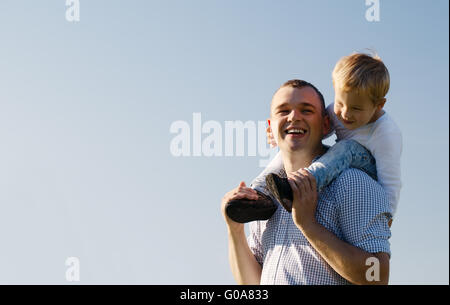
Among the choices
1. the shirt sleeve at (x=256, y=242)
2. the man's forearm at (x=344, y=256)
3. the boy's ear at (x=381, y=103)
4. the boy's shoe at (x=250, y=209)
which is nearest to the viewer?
the man's forearm at (x=344, y=256)

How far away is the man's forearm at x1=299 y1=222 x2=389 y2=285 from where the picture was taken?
3.65m

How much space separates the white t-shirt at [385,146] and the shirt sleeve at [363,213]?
222 mm

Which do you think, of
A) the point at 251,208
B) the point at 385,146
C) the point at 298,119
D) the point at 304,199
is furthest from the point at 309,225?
the point at 385,146

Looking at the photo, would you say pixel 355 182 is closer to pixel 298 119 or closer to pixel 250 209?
→ pixel 298 119

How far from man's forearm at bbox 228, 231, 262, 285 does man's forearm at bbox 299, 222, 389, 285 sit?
783mm

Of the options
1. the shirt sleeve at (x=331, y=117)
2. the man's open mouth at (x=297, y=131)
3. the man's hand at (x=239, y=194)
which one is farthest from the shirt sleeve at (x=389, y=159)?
the man's hand at (x=239, y=194)

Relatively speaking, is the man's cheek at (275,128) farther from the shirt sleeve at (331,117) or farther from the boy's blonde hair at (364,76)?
the boy's blonde hair at (364,76)

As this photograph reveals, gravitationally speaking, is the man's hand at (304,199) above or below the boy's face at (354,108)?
below

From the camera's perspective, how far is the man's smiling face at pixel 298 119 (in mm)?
4266

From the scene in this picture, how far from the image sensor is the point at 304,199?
384cm

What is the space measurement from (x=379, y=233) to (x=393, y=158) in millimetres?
710

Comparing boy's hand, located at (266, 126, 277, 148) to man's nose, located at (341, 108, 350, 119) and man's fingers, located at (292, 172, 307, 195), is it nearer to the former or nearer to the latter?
man's nose, located at (341, 108, 350, 119)

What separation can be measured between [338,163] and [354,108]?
493mm
